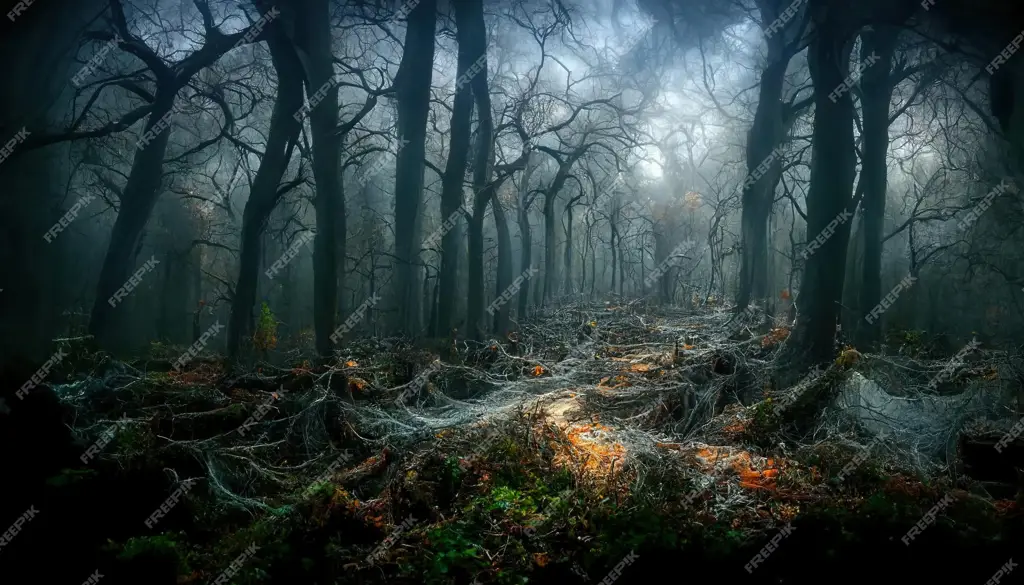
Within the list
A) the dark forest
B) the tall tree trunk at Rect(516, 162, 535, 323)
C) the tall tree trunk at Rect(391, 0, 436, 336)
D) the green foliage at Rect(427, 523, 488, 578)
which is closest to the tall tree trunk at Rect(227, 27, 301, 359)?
the dark forest

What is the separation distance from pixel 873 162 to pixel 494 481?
12.3m

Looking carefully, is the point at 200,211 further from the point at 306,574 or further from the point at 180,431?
the point at 306,574

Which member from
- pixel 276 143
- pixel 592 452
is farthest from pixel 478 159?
pixel 592 452

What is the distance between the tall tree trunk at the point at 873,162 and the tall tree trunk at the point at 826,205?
13.2 feet

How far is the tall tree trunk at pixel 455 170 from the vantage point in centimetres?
1362

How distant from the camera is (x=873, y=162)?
44.8 ft

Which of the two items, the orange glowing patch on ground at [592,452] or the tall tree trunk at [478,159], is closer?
the orange glowing patch on ground at [592,452]

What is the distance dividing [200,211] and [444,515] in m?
26.7

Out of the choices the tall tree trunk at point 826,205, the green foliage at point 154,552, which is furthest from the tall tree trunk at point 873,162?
the green foliage at point 154,552

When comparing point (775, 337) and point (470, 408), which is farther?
point (775, 337)

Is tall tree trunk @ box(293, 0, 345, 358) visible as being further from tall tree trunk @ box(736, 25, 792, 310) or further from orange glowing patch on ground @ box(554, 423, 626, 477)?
tall tree trunk @ box(736, 25, 792, 310)

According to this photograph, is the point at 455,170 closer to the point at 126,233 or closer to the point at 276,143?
the point at 276,143

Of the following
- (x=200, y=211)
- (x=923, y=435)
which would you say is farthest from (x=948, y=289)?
(x=200, y=211)

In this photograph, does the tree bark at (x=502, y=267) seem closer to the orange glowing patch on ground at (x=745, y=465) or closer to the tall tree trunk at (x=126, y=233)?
the tall tree trunk at (x=126, y=233)
